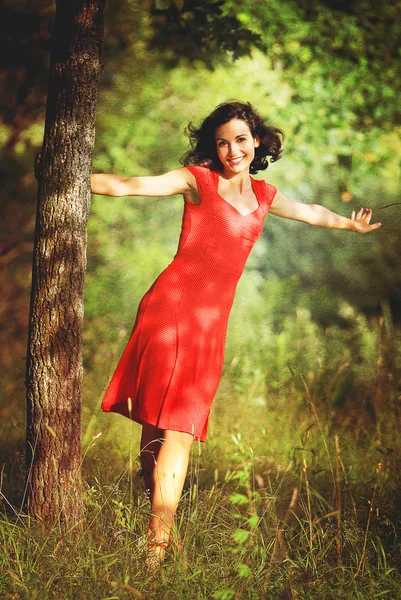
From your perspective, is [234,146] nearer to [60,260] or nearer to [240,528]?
[60,260]

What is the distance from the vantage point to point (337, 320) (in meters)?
6.16

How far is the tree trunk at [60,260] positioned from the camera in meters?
2.46

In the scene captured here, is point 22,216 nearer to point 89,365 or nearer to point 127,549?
point 89,365

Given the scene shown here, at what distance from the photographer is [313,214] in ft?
10.0

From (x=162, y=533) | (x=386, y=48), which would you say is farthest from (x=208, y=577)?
(x=386, y=48)

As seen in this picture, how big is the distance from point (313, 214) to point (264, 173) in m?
3.66

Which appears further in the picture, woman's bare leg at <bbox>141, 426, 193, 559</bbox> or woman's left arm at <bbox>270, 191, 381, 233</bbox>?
woman's left arm at <bbox>270, 191, 381, 233</bbox>

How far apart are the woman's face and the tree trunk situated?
1.87 ft

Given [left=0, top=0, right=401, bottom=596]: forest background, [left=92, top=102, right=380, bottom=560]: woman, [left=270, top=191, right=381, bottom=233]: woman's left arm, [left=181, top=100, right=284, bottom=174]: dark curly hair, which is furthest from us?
[left=0, top=0, right=401, bottom=596]: forest background

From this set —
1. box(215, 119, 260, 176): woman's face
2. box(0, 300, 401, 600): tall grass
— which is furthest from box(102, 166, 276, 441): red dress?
box(0, 300, 401, 600): tall grass

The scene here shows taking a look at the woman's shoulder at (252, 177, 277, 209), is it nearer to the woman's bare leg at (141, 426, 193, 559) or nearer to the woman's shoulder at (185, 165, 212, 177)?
the woman's shoulder at (185, 165, 212, 177)

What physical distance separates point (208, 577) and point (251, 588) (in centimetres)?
16

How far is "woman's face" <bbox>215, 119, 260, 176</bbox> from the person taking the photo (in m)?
2.75

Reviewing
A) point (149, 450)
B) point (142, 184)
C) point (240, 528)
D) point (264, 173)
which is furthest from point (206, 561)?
point (264, 173)
